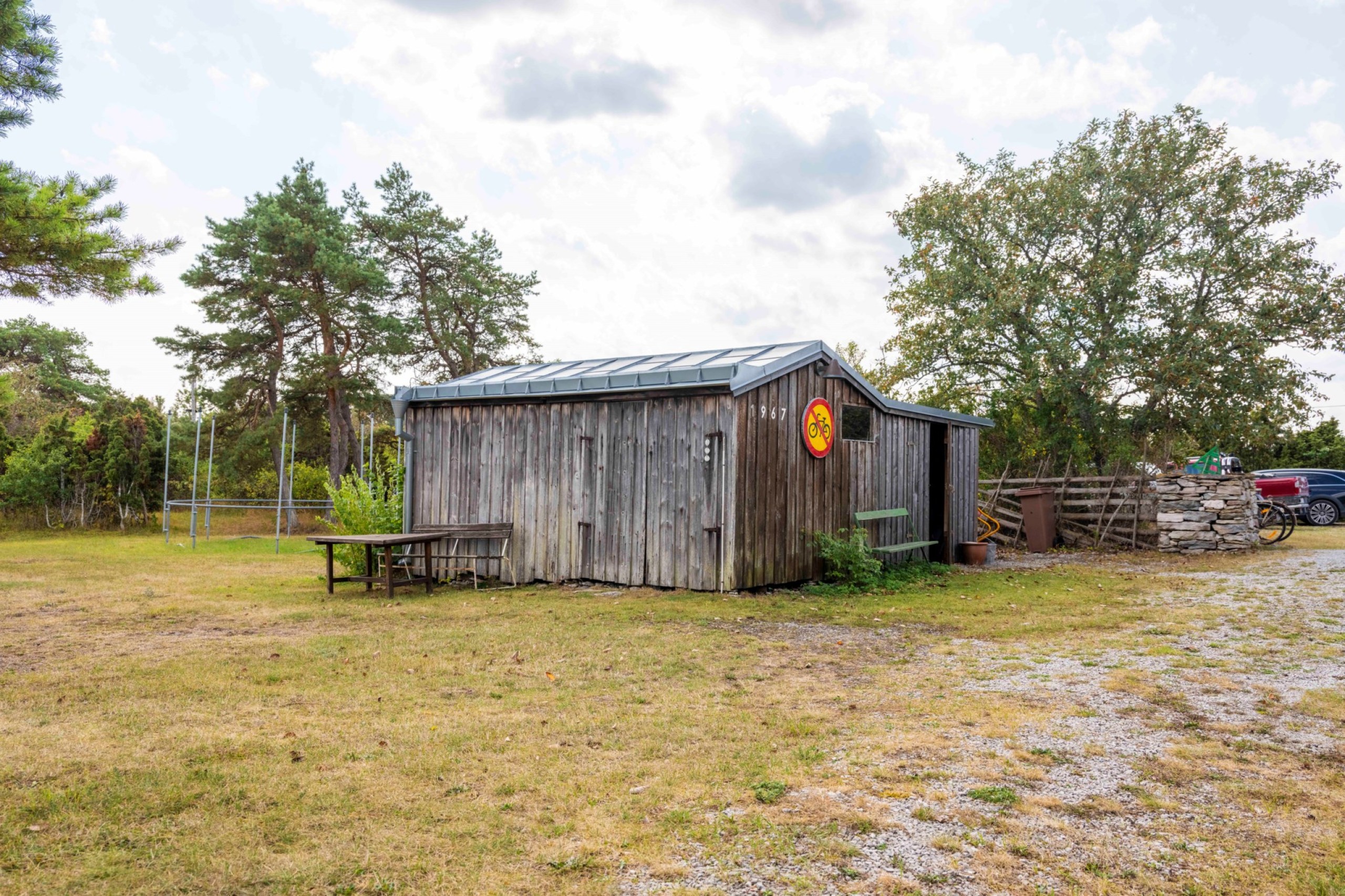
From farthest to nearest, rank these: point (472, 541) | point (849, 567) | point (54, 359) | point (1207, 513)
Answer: point (54, 359), point (1207, 513), point (472, 541), point (849, 567)

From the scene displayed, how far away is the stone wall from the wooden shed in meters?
5.93

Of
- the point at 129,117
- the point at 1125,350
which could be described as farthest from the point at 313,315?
the point at 1125,350

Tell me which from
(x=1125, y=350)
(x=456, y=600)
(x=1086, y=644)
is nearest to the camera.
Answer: (x=1086, y=644)

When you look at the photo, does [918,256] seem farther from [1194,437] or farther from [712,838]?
[712,838]

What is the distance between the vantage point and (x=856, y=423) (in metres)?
11.3

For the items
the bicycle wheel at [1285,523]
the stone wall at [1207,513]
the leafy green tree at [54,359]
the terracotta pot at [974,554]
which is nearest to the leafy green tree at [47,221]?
the terracotta pot at [974,554]

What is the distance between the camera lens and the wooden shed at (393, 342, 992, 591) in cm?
917

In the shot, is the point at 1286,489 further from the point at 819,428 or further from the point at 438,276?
the point at 438,276

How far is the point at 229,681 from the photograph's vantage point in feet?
17.4

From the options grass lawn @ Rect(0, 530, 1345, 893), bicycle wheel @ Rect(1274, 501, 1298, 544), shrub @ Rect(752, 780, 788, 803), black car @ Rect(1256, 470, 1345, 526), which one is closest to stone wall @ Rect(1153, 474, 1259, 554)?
bicycle wheel @ Rect(1274, 501, 1298, 544)

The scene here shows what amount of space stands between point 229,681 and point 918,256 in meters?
18.7


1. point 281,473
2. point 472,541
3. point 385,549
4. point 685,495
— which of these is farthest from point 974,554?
point 281,473

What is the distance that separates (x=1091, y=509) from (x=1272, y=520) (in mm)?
3781

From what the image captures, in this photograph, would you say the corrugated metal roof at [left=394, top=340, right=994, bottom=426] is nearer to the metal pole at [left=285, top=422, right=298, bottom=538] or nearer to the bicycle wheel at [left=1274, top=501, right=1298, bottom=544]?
the bicycle wheel at [left=1274, top=501, right=1298, bottom=544]
